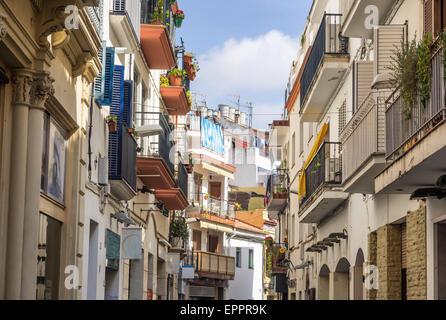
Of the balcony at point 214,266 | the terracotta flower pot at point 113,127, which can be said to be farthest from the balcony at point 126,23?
the balcony at point 214,266

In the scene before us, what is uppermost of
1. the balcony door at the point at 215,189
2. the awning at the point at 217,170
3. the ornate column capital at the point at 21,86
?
the awning at the point at 217,170

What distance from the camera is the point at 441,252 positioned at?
544 inches

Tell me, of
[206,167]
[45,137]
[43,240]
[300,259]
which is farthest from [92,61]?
[206,167]

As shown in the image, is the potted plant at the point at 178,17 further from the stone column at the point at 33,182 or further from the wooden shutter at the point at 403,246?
the stone column at the point at 33,182

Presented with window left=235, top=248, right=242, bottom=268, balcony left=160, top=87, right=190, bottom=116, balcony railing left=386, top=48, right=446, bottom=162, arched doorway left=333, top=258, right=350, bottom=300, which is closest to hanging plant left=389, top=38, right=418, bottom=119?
balcony railing left=386, top=48, right=446, bottom=162

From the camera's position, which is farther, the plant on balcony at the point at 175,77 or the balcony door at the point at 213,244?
the balcony door at the point at 213,244

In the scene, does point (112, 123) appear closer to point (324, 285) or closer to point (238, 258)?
point (324, 285)

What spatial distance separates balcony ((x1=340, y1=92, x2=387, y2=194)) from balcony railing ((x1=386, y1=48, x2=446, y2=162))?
1.31 meters

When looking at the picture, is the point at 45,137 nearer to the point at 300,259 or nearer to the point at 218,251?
the point at 300,259

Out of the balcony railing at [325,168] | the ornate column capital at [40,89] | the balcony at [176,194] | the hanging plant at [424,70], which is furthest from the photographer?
the balcony at [176,194]

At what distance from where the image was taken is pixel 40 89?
11734mm

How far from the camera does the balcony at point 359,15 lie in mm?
16828

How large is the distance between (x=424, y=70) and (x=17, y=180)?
16.8 feet

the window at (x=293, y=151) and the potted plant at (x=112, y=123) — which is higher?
the window at (x=293, y=151)
